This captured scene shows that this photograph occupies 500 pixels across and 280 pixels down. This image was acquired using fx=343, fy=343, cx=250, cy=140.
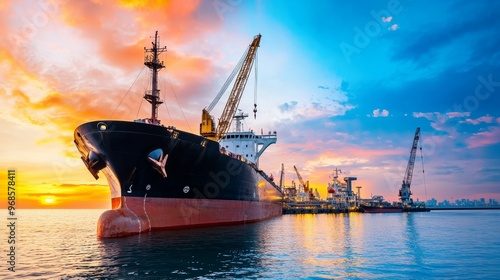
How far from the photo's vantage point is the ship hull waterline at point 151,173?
22.2 m

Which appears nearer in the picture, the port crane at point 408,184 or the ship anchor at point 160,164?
the ship anchor at point 160,164

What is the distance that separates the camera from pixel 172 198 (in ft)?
81.1

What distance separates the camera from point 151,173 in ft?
76.1

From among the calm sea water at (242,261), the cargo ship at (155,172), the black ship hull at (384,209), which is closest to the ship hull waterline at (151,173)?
the cargo ship at (155,172)

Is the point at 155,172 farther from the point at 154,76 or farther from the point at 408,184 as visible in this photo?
the point at 408,184

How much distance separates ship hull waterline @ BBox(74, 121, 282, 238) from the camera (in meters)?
22.2

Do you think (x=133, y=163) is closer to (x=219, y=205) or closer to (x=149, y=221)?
(x=149, y=221)

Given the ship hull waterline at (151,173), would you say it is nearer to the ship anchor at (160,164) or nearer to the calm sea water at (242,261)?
the ship anchor at (160,164)

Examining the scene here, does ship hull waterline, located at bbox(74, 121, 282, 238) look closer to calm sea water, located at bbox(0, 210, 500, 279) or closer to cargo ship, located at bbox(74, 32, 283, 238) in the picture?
cargo ship, located at bbox(74, 32, 283, 238)

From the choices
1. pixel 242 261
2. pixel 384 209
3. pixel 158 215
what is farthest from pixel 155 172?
pixel 384 209

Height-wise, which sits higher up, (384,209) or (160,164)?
(160,164)

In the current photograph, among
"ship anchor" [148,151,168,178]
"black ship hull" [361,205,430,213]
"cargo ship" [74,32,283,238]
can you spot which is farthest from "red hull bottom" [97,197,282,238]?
"black ship hull" [361,205,430,213]

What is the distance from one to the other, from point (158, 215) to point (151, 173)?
3.13 metres

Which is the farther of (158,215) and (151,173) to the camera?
(158,215)
